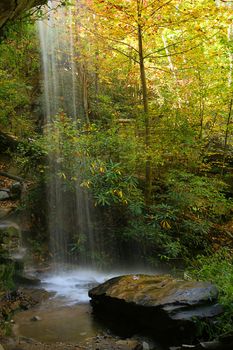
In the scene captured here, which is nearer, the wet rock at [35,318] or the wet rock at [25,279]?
the wet rock at [35,318]

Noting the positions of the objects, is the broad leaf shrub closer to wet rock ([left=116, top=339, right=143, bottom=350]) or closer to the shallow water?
wet rock ([left=116, top=339, right=143, bottom=350])

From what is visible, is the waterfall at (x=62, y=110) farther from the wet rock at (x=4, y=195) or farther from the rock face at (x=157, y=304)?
the rock face at (x=157, y=304)

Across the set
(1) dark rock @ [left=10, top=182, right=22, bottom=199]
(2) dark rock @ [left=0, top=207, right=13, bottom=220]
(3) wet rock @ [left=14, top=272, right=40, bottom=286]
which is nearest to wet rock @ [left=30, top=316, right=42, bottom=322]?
(3) wet rock @ [left=14, top=272, right=40, bottom=286]

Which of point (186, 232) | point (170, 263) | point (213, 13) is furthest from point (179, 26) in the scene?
point (170, 263)

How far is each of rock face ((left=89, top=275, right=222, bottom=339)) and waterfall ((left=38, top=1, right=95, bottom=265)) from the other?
8.51ft

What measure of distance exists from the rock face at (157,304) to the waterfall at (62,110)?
2.59 metres

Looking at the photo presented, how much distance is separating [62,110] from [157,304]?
7187 millimetres

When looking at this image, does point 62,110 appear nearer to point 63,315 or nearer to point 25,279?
point 25,279

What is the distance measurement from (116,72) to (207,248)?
7856mm

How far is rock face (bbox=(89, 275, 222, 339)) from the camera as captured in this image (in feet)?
16.1

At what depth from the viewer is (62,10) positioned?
12312 mm

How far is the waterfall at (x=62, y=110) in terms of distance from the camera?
8.87 metres

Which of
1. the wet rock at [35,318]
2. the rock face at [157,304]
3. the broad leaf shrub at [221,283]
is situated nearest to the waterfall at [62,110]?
the rock face at [157,304]

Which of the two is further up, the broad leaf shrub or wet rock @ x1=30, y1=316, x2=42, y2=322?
the broad leaf shrub
